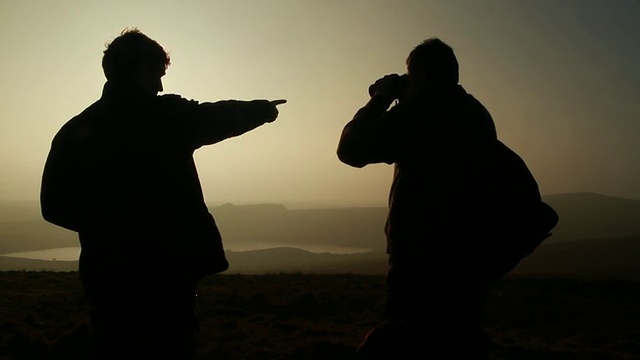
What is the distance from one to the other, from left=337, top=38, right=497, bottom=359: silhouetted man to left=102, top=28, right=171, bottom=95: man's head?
933mm

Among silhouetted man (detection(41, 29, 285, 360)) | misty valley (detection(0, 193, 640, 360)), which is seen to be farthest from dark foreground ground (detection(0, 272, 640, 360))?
silhouetted man (detection(41, 29, 285, 360))

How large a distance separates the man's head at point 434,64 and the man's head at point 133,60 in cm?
118

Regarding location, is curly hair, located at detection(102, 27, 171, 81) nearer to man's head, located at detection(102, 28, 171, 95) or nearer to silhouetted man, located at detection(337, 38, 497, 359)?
man's head, located at detection(102, 28, 171, 95)

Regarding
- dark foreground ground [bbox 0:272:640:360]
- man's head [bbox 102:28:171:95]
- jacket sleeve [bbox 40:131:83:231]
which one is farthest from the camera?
dark foreground ground [bbox 0:272:640:360]

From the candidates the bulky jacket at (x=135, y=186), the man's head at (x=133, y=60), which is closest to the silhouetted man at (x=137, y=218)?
the bulky jacket at (x=135, y=186)

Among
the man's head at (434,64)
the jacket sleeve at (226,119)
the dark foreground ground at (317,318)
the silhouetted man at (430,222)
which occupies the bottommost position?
the dark foreground ground at (317,318)

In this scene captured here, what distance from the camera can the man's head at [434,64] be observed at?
93.0 inches

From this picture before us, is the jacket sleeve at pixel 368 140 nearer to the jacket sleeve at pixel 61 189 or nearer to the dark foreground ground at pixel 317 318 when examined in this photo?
the jacket sleeve at pixel 61 189

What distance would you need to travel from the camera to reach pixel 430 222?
2.20 meters

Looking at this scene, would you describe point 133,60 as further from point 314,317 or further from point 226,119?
point 314,317

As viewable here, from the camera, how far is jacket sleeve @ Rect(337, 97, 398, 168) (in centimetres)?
224

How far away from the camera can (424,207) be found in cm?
221

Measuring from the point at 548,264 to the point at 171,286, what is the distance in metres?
70.8

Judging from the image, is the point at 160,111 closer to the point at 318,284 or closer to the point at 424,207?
the point at 424,207
